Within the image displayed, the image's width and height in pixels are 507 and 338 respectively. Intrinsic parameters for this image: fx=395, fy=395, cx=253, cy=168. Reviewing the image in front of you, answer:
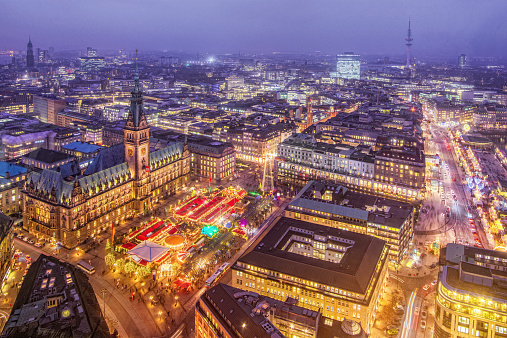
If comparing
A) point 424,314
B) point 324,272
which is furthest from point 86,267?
point 424,314

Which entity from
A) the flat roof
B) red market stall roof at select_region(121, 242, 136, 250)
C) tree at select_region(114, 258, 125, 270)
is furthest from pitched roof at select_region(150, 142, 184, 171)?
the flat roof

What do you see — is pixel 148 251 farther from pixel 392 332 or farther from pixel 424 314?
pixel 424 314

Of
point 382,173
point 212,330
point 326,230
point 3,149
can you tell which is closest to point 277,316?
point 212,330

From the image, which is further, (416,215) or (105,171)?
(416,215)

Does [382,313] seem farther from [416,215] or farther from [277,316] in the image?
[416,215]

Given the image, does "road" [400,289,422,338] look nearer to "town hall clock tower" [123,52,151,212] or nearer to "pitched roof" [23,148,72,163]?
"town hall clock tower" [123,52,151,212]

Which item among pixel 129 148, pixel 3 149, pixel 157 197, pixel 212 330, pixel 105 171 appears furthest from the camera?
pixel 3 149
